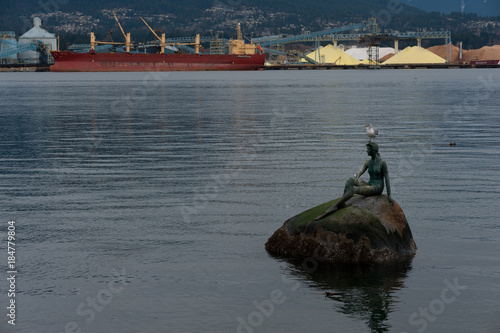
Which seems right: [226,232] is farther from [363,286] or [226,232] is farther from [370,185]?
[363,286]

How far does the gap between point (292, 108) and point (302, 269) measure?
5537cm

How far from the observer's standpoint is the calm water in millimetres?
14734

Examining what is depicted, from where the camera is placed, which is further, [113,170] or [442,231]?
[113,170]

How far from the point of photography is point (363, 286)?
16094 millimetres

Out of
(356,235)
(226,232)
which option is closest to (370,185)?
(356,235)

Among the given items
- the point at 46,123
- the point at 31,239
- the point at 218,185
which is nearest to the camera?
the point at 31,239

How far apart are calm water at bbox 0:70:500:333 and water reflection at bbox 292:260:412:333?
41 mm

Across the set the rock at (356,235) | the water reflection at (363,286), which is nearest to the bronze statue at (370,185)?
the rock at (356,235)

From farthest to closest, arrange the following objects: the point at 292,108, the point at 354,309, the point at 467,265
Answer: the point at 292,108, the point at 467,265, the point at 354,309

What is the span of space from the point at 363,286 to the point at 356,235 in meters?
1.72

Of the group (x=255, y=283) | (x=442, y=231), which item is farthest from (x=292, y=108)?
(x=255, y=283)

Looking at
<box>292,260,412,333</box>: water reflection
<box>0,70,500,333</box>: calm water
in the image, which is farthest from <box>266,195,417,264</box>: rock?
<box>0,70,500,333</box>: calm water

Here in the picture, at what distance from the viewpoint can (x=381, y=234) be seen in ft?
58.1

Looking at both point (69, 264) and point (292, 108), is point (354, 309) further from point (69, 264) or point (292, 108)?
point (292, 108)
